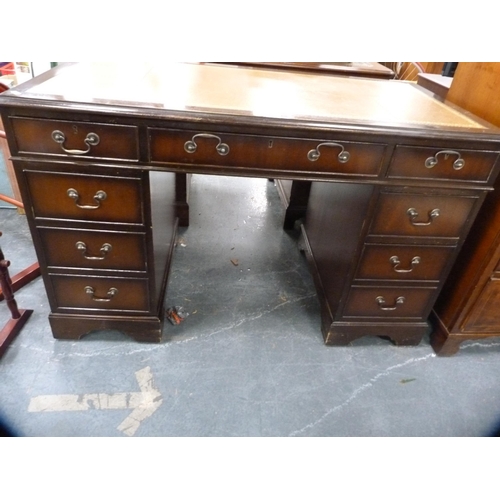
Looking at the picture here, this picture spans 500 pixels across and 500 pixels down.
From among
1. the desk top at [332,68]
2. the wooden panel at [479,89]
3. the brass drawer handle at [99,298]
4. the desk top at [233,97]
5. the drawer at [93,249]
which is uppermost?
the wooden panel at [479,89]

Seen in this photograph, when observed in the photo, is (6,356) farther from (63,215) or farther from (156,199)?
(156,199)

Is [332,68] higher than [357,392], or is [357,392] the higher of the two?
[332,68]

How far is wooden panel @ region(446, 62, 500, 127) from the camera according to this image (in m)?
1.18

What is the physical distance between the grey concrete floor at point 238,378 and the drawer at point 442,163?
738 mm

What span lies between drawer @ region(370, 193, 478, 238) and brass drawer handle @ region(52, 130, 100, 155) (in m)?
0.85

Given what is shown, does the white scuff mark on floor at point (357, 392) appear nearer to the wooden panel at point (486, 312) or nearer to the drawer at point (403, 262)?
the wooden panel at point (486, 312)

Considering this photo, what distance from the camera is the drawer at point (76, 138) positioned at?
95cm

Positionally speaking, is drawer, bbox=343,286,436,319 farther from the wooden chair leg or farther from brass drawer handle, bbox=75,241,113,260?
the wooden chair leg

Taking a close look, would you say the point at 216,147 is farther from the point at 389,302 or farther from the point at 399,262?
the point at 389,302

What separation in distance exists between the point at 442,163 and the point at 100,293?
118 cm

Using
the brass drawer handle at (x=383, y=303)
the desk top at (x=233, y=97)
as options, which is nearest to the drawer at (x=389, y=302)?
the brass drawer handle at (x=383, y=303)

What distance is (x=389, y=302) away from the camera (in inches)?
53.9

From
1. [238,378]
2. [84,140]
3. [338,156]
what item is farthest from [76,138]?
[238,378]

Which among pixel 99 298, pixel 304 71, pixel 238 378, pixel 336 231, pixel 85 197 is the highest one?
pixel 304 71
